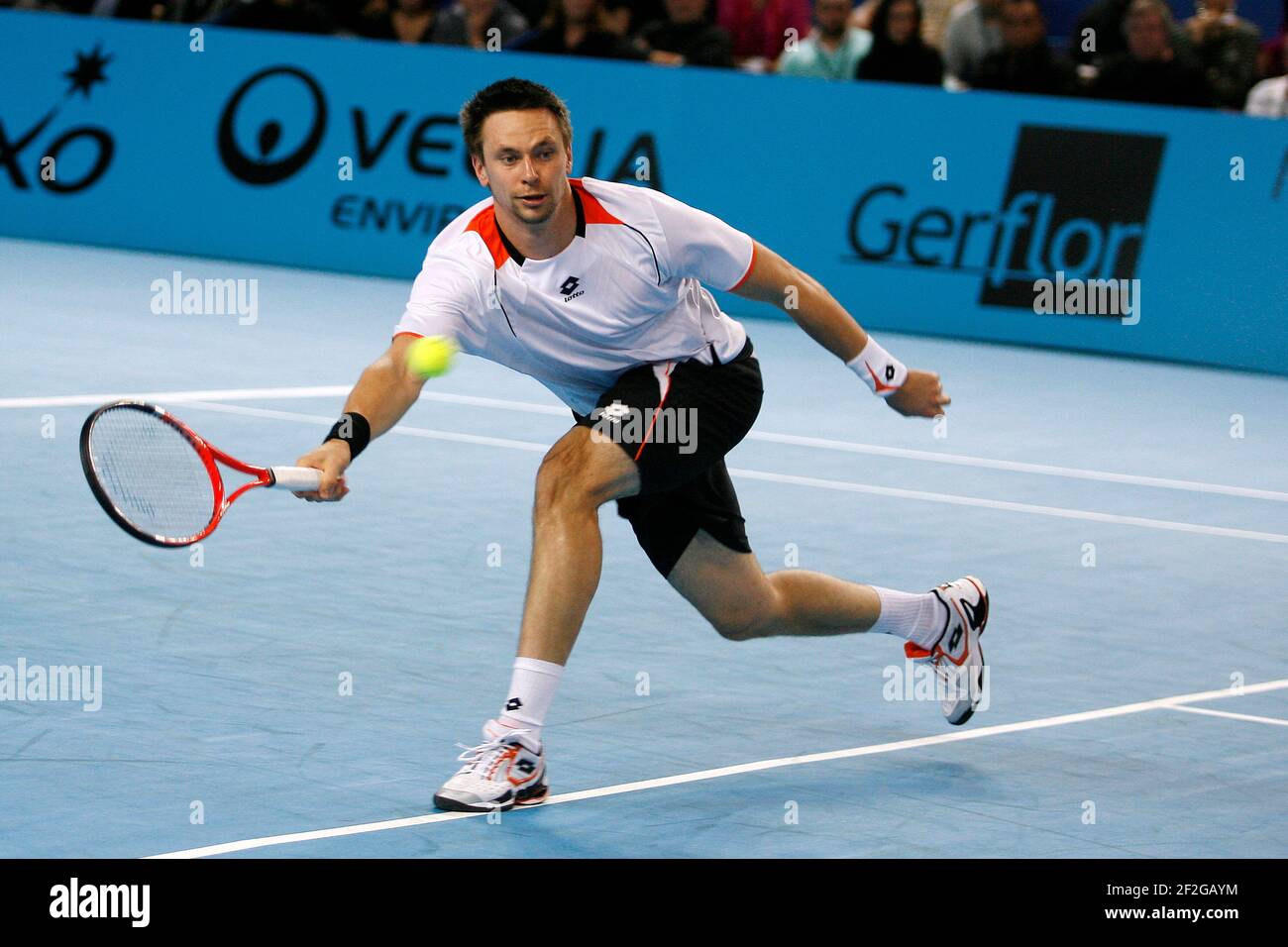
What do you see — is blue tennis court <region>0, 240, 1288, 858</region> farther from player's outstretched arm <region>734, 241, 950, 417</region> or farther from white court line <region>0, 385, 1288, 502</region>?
player's outstretched arm <region>734, 241, 950, 417</region>

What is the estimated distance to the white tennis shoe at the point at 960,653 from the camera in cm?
696

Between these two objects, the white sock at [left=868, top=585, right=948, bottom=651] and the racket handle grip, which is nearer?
the racket handle grip

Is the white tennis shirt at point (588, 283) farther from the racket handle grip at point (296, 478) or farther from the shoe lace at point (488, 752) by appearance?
the shoe lace at point (488, 752)

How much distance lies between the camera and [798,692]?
7270 millimetres

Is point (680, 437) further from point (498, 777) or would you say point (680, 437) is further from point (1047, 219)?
point (1047, 219)

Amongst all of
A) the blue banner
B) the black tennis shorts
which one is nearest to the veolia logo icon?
the blue banner

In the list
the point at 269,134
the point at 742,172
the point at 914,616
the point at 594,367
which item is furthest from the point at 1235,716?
the point at 269,134

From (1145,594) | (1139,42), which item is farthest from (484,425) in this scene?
(1139,42)

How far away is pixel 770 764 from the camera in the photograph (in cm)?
645

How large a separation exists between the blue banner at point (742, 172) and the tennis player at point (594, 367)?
8.85 metres

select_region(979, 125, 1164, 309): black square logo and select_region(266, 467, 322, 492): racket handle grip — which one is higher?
select_region(979, 125, 1164, 309): black square logo

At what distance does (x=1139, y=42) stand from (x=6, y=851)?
11875 millimetres

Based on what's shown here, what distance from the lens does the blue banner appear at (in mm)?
15086

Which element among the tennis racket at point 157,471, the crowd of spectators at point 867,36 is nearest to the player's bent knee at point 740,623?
the tennis racket at point 157,471
